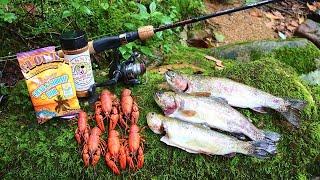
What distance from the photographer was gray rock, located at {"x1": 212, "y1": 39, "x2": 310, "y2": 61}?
489 centimetres

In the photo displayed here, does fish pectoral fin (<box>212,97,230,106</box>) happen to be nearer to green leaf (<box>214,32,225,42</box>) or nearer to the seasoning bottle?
the seasoning bottle

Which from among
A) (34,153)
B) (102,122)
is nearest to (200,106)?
(102,122)

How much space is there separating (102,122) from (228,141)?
95 cm

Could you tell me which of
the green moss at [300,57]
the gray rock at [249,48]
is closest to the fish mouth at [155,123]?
the gray rock at [249,48]

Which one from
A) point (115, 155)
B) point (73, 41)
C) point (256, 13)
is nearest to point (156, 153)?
point (115, 155)

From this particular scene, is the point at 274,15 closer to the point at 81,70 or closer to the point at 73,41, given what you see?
the point at 81,70

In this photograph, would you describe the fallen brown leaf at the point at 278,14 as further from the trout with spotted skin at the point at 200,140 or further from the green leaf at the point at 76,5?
the trout with spotted skin at the point at 200,140

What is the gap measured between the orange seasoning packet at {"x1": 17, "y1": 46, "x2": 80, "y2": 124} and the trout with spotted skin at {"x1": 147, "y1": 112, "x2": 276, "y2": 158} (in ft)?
2.30

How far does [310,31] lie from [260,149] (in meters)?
3.60

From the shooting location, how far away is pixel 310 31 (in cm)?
629

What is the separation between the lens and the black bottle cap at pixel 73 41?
311cm

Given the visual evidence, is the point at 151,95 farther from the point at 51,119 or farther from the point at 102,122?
the point at 51,119

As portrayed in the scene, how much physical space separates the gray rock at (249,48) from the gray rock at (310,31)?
120cm

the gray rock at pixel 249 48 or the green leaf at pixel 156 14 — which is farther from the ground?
the green leaf at pixel 156 14
